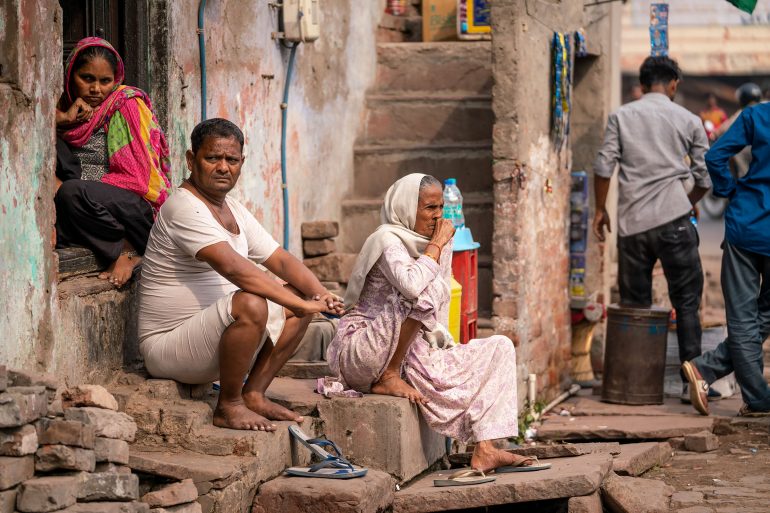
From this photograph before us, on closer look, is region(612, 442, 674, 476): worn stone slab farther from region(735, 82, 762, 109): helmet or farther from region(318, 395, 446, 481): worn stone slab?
region(735, 82, 762, 109): helmet

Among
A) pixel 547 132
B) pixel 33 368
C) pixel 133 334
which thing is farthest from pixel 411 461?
pixel 547 132

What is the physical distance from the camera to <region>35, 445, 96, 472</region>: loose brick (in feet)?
14.4

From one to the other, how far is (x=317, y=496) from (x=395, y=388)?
87cm

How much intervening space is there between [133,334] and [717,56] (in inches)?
959

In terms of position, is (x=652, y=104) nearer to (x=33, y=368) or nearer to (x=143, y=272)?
(x=143, y=272)

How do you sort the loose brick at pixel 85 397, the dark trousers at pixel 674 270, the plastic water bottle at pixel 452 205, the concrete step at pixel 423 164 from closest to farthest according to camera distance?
the loose brick at pixel 85 397, the plastic water bottle at pixel 452 205, the dark trousers at pixel 674 270, the concrete step at pixel 423 164

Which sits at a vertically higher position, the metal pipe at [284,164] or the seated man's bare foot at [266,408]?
the metal pipe at [284,164]

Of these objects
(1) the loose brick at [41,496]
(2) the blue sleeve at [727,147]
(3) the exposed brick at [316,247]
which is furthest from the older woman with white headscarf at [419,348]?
(2) the blue sleeve at [727,147]

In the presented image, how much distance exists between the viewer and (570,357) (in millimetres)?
9664

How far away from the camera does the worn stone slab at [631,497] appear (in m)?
5.70


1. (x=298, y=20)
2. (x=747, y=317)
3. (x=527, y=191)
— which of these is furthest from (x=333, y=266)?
(x=747, y=317)

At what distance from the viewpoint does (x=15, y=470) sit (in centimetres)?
425

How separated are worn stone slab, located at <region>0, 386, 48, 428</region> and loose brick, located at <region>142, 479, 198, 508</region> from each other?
518 mm

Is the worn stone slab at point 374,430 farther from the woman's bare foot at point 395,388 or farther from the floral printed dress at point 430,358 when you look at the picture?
the floral printed dress at point 430,358
